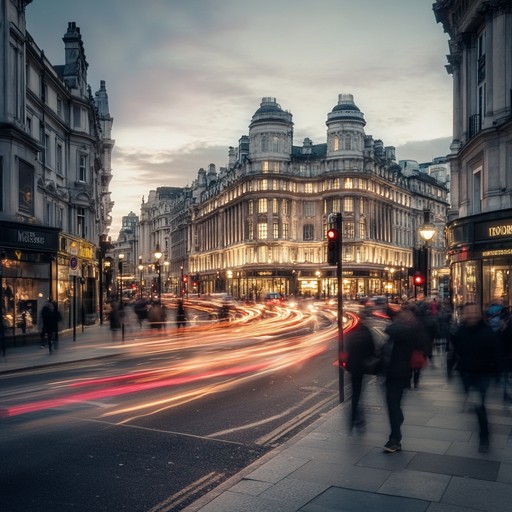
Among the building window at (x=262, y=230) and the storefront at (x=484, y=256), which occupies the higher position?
the building window at (x=262, y=230)

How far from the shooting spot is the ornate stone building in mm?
26769

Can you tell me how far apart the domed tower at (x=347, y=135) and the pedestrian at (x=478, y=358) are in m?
95.4

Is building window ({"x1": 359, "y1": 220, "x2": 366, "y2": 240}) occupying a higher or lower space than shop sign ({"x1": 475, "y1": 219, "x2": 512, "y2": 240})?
higher

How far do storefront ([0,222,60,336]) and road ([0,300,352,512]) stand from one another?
8.11m

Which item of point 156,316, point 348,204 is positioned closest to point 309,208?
point 348,204

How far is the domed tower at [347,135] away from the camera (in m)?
102

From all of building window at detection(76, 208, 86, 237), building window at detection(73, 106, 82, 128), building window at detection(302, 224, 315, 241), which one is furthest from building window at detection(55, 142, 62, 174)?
building window at detection(302, 224, 315, 241)

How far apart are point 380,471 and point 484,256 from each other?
22031mm

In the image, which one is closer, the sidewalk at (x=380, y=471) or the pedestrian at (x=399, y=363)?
the sidewalk at (x=380, y=471)

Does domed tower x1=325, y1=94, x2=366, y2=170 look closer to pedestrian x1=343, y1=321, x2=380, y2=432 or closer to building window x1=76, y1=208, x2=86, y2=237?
building window x1=76, y1=208, x2=86, y2=237

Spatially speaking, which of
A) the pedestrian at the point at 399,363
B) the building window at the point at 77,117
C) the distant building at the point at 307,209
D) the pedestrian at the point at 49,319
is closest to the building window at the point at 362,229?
the distant building at the point at 307,209

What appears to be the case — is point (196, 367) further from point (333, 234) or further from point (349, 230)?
point (349, 230)

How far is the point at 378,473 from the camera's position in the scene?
7984 mm

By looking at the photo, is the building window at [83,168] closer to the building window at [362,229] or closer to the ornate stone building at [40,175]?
the ornate stone building at [40,175]
